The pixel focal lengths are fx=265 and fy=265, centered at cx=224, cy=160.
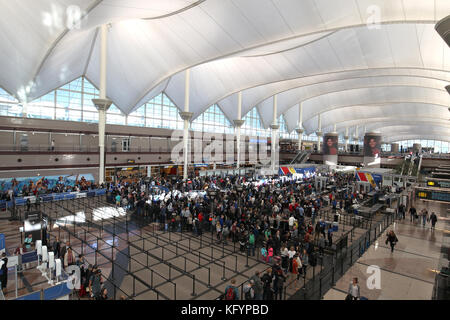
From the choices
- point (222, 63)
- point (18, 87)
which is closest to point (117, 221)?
point (18, 87)

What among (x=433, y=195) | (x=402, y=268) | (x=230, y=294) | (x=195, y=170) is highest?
(x=433, y=195)

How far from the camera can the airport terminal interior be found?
28.1 ft

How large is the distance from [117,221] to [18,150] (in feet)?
45.6

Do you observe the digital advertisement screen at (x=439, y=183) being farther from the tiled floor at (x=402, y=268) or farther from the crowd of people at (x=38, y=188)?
the crowd of people at (x=38, y=188)

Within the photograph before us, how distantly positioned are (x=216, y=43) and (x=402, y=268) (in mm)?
18706

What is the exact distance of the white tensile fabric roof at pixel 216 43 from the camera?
15.0m

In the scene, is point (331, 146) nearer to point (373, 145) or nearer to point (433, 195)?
point (373, 145)

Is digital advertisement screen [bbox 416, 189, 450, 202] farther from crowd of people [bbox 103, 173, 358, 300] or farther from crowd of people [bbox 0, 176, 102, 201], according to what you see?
crowd of people [bbox 0, 176, 102, 201]

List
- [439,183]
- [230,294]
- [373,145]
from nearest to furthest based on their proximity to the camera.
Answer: [230,294]
[439,183]
[373,145]

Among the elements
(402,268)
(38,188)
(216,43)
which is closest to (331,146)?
(216,43)

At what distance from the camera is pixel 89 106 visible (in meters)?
30.1

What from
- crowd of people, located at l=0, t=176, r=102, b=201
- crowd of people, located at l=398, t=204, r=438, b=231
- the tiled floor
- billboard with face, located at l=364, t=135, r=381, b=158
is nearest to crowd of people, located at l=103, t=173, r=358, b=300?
the tiled floor

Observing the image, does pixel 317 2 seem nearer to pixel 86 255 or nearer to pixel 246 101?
pixel 86 255

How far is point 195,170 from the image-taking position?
1417 inches
